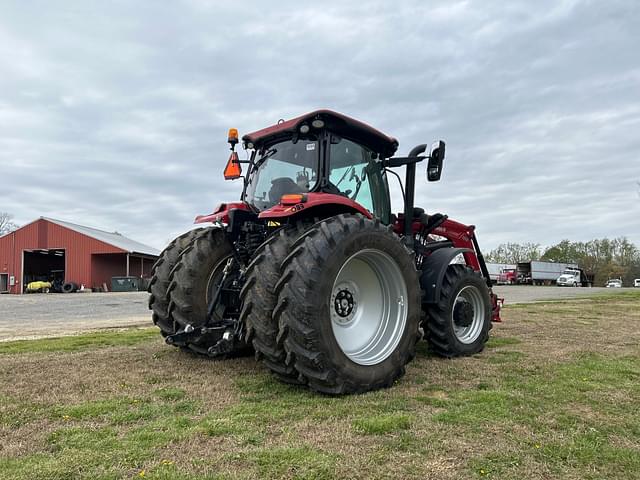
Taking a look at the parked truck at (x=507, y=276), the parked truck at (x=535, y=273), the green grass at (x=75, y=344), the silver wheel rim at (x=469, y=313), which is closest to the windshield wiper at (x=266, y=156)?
the silver wheel rim at (x=469, y=313)

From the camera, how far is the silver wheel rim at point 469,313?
601 centimetres

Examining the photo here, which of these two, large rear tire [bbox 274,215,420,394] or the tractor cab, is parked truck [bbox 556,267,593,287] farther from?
large rear tire [bbox 274,215,420,394]

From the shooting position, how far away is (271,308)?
3861mm

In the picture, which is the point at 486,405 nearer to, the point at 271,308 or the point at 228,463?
the point at 271,308

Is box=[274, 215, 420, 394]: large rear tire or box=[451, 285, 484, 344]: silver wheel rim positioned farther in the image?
box=[451, 285, 484, 344]: silver wheel rim

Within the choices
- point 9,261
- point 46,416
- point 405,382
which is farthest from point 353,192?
point 9,261

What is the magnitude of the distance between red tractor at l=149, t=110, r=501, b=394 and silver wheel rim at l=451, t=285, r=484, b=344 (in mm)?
15

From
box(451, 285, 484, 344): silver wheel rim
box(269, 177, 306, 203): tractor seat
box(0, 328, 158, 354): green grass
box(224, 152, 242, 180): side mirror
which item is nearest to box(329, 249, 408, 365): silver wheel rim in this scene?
box(269, 177, 306, 203): tractor seat

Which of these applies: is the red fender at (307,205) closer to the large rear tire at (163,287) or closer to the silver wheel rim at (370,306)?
the silver wheel rim at (370,306)

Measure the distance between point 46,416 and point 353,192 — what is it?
3.42 meters

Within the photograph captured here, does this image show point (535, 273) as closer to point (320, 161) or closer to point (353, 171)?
point (353, 171)

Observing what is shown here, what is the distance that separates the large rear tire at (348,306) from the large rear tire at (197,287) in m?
1.28

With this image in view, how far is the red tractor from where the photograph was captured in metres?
3.83

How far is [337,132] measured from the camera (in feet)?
16.5
